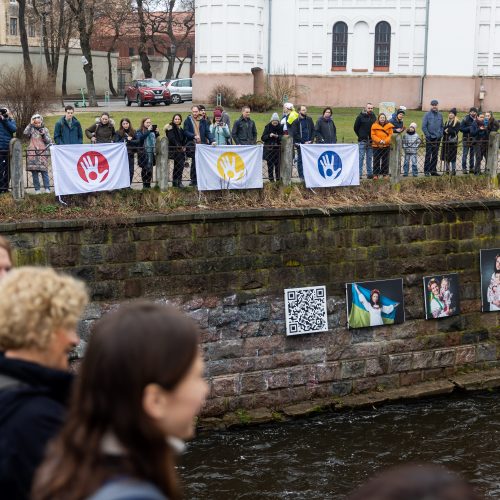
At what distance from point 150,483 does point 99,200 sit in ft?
38.8

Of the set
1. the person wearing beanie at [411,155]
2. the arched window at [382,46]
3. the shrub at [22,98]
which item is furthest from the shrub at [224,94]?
the person wearing beanie at [411,155]

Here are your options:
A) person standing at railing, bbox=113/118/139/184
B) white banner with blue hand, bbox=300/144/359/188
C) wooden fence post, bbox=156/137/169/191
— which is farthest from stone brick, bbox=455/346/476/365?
person standing at railing, bbox=113/118/139/184

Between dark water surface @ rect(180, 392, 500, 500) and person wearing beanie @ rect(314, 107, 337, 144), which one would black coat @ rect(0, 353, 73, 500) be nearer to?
dark water surface @ rect(180, 392, 500, 500)

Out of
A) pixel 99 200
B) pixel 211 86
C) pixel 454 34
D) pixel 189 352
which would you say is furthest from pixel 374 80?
pixel 189 352

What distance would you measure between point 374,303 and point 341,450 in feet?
9.70

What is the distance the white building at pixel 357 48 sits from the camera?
37.9m

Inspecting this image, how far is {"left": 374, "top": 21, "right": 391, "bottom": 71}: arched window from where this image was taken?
39.0 meters

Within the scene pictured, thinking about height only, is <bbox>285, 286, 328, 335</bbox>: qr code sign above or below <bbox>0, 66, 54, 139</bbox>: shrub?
below

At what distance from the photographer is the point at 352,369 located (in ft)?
50.0

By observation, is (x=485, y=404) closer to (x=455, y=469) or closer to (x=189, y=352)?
(x=455, y=469)

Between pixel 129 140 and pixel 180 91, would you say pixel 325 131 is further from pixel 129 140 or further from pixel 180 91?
pixel 180 91

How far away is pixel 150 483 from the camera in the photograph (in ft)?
7.41

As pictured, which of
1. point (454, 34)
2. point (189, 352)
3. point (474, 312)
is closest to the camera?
point (189, 352)

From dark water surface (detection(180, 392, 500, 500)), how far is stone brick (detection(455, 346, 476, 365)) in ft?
3.04
